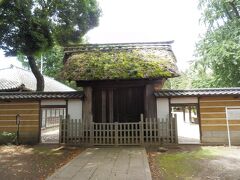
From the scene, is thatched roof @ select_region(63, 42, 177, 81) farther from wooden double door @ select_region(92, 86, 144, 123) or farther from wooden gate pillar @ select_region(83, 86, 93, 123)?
wooden double door @ select_region(92, 86, 144, 123)

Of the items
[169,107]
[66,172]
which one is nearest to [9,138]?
[66,172]

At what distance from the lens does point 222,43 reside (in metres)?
19.2

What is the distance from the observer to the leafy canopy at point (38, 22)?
15336 mm

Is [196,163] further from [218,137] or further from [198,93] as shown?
[198,93]

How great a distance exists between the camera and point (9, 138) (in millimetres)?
13188

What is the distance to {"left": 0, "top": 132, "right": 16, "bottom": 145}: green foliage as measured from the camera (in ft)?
43.0

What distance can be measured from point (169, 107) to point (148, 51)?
3750 mm

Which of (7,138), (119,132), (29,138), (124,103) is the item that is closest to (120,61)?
(124,103)

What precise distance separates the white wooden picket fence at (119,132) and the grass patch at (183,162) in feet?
5.16

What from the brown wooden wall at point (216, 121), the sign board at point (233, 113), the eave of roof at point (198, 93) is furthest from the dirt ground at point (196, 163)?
the eave of roof at point (198, 93)

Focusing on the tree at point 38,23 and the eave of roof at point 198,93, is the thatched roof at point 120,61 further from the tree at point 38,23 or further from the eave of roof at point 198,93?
the tree at point 38,23

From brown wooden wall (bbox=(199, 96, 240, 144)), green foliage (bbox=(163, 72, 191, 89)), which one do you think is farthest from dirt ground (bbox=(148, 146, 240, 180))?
green foliage (bbox=(163, 72, 191, 89))

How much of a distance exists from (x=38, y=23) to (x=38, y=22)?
88 mm

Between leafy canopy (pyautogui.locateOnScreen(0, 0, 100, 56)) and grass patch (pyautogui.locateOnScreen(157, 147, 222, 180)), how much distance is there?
11.7 metres
